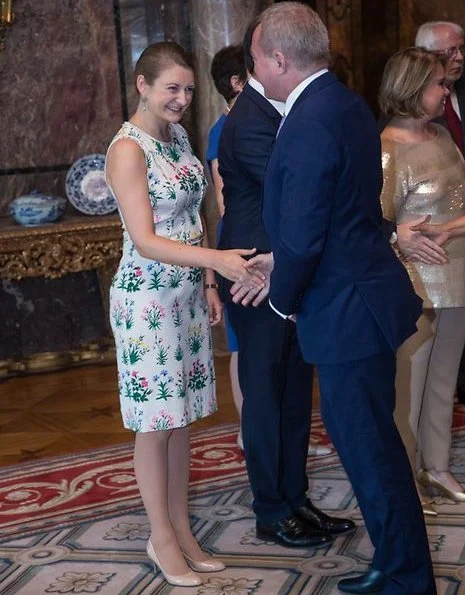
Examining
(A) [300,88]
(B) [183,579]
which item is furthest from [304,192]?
(B) [183,579]

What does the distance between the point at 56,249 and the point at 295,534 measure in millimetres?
3135

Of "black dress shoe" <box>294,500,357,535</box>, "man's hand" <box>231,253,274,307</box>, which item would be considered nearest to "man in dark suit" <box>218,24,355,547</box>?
"black dress shoe" <box>294,500,357,535</box>

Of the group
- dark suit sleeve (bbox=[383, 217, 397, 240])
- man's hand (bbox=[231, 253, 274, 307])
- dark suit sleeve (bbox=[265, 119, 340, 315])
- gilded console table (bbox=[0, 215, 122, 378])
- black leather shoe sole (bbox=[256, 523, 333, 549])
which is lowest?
black leather shoe sole (bbox=[256, 523, 333, 549])

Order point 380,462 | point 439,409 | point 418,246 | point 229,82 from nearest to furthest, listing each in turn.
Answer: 1. point 380,462
2. point 418,246
3. point 439,409
4. point 229,82

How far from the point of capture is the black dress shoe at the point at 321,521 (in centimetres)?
402

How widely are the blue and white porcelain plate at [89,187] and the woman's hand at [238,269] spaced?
356cm

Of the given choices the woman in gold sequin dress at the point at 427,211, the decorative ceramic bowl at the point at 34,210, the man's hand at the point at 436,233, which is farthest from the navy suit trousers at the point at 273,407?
the decorative ceramic bowl at the point at 34,210

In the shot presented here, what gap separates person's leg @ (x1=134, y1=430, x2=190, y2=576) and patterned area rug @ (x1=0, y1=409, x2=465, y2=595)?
0.09m

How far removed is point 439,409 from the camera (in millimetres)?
4395

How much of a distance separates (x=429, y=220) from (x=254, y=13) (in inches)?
133

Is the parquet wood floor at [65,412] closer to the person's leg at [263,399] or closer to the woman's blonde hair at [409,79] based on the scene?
the person's leg at [263,399]

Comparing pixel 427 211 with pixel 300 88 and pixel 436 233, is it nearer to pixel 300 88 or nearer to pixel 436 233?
pixel 436 233

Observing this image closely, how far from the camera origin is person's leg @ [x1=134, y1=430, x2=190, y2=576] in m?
3.62

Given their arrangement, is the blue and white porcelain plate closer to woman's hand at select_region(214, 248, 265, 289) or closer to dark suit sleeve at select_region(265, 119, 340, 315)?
woman's hand at select_region(214, 248, 265, 289)
